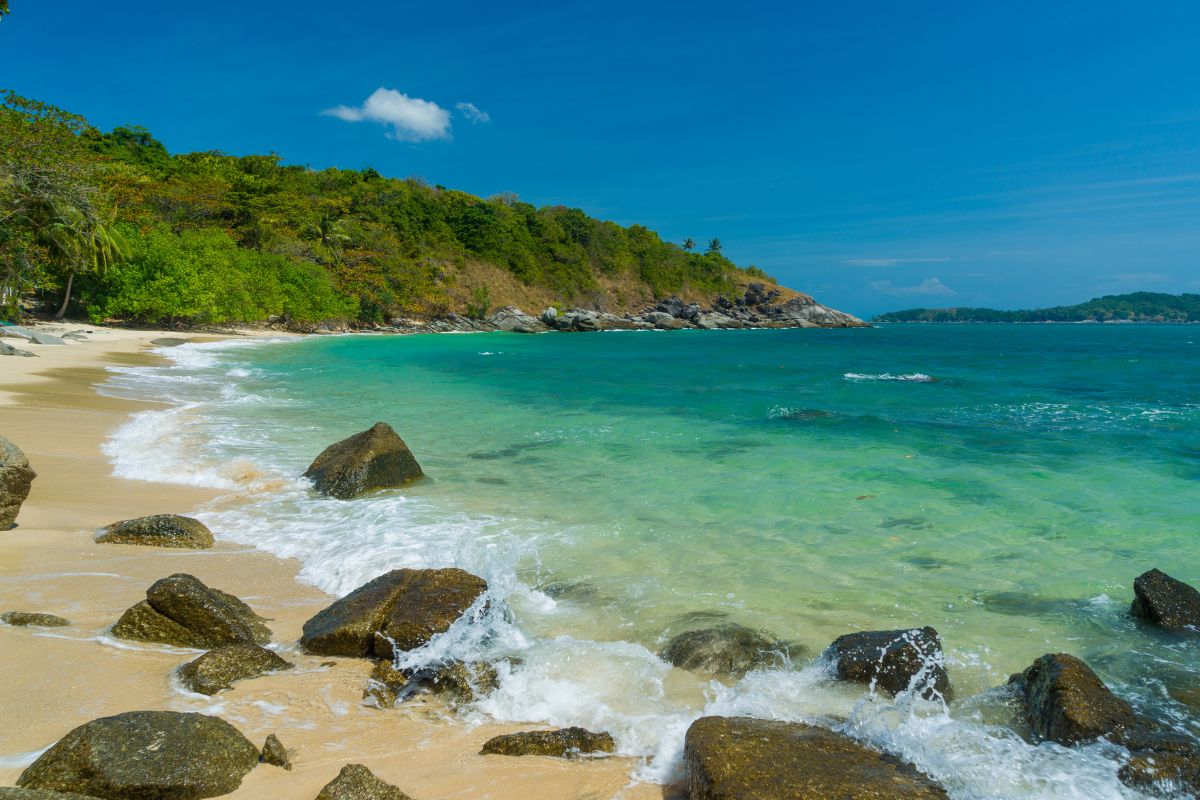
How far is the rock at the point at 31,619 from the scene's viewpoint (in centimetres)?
464

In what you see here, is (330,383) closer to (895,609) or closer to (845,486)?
(845,486)

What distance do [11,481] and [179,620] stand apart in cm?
321

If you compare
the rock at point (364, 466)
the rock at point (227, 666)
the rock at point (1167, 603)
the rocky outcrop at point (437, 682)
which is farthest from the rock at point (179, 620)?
the rock at point (1167, 603)

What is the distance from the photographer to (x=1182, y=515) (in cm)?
902

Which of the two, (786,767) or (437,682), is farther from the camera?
(437,682)

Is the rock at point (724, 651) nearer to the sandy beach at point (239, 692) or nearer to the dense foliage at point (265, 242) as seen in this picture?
the sandy beach at point (239, 692)

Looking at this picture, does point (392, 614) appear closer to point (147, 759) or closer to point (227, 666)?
point (227, 666)

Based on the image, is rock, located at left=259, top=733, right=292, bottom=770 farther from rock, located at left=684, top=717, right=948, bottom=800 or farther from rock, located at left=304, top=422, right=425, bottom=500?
rock, located at left=304, top=422, right=425, bottom=500

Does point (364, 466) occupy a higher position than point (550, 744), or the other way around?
point (364, 466)

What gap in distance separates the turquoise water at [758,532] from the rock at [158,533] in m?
0.46

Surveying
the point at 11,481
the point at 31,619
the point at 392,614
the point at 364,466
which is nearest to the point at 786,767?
the point at 392,614

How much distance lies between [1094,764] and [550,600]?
157 inches

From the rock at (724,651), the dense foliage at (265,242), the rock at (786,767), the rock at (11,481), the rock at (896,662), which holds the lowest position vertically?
the rock at (724,651)

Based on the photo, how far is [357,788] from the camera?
3119mm
